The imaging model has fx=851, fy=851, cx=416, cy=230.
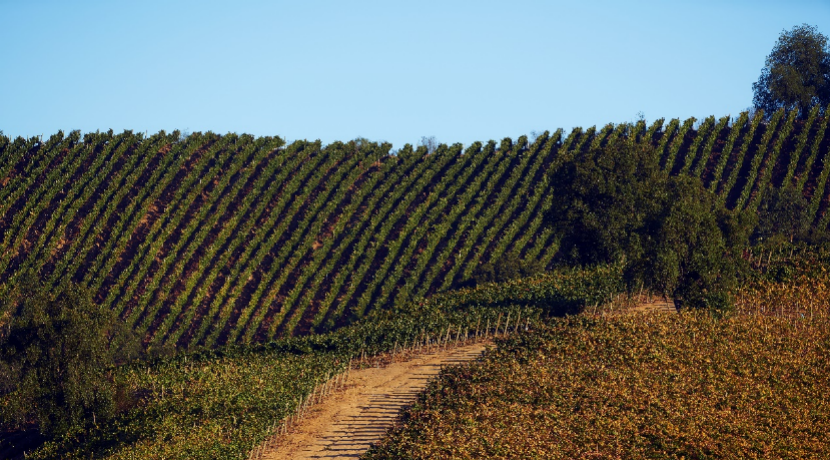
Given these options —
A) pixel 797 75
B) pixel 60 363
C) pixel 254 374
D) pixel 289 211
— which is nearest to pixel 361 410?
pixel 254 374

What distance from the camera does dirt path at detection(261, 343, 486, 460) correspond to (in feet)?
123

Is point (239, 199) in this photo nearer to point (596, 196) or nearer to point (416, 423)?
point (596, 196)

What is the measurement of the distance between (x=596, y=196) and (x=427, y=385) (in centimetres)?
2045

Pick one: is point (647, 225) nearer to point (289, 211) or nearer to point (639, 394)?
point (639, 394)

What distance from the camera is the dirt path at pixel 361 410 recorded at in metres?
37.5

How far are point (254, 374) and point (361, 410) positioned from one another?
8579mm

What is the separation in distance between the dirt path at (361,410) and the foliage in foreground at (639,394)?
162 centimetres

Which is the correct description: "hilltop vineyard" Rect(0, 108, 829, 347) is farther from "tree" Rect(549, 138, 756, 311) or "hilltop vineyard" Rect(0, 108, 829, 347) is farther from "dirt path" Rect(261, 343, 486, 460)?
"dirt path" Rect(261, 343, 486, 460)

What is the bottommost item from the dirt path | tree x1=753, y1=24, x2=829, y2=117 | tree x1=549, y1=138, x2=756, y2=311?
the dirt path

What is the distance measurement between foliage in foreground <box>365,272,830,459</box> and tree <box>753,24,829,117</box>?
59766 millimetres

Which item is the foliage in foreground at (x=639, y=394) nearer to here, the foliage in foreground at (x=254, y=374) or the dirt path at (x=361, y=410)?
the dirt path at (x=361, y=410)

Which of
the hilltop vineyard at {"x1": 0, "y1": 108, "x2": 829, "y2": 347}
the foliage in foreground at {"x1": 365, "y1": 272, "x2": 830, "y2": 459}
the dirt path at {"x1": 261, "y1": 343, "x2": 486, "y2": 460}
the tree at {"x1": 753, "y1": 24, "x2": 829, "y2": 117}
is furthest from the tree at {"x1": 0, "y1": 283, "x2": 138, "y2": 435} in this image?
the tree at {"x1": 753, "y1": 24, "x2": 829, "y2": 117}

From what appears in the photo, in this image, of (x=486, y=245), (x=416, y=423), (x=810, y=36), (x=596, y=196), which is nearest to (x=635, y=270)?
(x=596, y=196)

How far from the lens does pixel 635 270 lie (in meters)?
55.0
